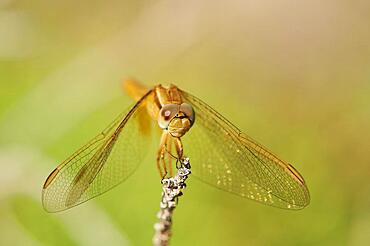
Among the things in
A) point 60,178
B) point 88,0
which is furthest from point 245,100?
point 60,178

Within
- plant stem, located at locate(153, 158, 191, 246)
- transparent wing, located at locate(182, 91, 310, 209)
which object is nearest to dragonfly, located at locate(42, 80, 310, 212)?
transparent wing, located at locate(182, 91, 310, 209)

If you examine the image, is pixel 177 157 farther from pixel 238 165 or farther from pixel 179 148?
pixel 238 165

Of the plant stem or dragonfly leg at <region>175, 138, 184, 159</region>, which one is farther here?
dragonfly leg at <region>175, 138, 184, 159</region>

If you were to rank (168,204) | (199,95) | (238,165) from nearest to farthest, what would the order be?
1. (168,204)
2. (238,165)
3. (199,95)

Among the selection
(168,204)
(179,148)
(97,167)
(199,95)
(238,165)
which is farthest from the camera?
(199,95)

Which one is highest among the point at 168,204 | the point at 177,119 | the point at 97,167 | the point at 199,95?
the point at 199,95

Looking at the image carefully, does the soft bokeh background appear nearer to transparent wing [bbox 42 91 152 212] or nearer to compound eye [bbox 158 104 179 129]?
transparent wing [bbox 42 91 152 212]

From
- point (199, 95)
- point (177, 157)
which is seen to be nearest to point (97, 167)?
point (177, 157)

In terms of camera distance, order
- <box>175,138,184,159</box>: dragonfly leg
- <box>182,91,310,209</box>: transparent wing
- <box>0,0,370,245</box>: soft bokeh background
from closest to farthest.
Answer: <box>175,138,184,159</box>: dragonfly leg, <box>182,91,310,209</box>: transparent wing, <box>0,0,370,245</box>: soft bokeh background
